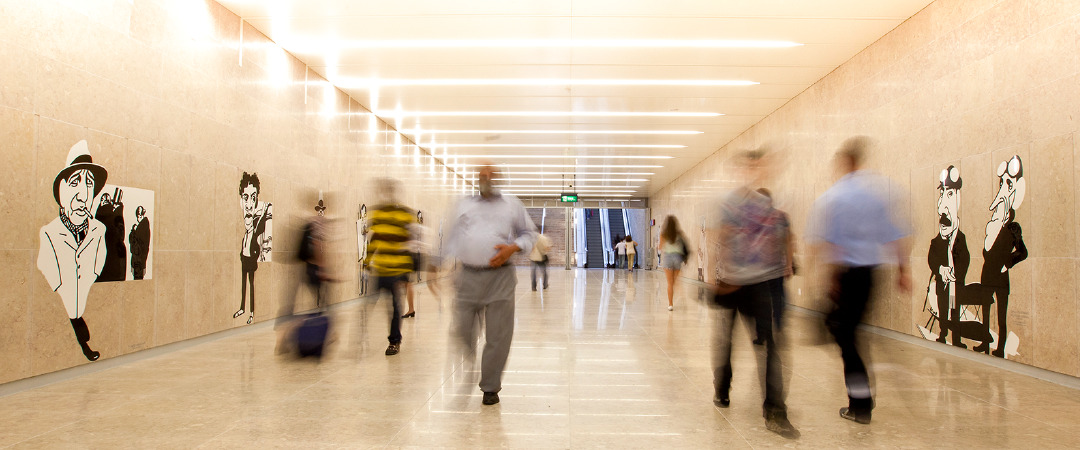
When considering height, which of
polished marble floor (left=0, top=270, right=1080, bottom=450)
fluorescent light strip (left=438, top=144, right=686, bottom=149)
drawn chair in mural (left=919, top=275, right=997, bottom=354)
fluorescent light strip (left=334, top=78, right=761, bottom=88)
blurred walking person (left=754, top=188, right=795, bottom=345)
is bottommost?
polished marble floor (left=0, top=270, right=1080, bottom=450)

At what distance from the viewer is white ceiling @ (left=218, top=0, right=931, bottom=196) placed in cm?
632

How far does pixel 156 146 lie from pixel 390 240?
94.4 inches

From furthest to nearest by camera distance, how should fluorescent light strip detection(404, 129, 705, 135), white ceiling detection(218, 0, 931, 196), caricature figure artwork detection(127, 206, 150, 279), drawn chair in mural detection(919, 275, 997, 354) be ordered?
fluorescent light strip detection(404, 129, 705, 135), white ceiling detection(218, 0, 931, 196), drawn chair in mural detection(919, 275, 997, 354), caricature figure artwork detection(127, 206, 150, 279)

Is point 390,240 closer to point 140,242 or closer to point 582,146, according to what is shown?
point 140,242

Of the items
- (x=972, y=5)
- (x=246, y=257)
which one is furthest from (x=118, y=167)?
(x=972, y=5)

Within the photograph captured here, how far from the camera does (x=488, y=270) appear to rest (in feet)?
11.6

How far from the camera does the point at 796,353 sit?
527 centimetres

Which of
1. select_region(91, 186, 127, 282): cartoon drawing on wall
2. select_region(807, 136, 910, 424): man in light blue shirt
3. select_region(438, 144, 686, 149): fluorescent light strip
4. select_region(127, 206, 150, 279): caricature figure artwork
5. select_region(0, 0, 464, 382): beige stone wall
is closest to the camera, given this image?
select_region(807, 136, 910, 424): man in light blue shirt

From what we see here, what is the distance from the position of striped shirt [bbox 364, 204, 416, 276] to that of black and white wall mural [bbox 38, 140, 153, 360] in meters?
2.04

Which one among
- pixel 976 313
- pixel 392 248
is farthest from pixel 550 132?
pixel 976 313

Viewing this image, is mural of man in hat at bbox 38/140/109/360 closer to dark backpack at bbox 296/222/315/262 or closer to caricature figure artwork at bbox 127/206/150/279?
caricature figure artwork at bbox 127/206/150/279

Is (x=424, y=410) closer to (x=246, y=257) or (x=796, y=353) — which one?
(x=796, y=353)

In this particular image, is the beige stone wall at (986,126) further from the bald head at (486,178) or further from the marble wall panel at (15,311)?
the marble wall panel at (15,311)

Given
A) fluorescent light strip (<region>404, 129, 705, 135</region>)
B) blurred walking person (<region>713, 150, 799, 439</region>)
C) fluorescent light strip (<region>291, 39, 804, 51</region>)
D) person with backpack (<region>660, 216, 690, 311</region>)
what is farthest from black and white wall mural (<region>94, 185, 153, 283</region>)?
fluorescent light strip (<region>404, 129, 705, 135</region>)
